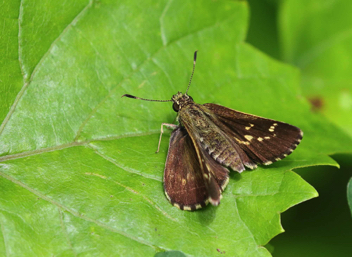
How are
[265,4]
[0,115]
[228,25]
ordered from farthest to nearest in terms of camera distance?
[265,4], [228,25], [0,115]

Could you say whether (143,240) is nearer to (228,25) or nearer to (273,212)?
(273,212)

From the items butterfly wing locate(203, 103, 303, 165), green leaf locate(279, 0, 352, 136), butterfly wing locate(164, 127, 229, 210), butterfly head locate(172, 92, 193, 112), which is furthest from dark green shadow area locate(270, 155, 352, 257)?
butterfly head locate(172, 92, 193, 112)

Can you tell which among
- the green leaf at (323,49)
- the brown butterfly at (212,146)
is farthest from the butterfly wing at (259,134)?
the green leaf at (323,49)

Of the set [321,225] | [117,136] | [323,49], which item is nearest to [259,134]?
[117,136]

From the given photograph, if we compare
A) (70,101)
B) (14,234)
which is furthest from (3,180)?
(70,101)

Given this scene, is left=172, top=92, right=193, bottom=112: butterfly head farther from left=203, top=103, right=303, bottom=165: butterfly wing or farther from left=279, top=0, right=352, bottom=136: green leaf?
left=279, top=0, right=352, bottom=136: green leaf
